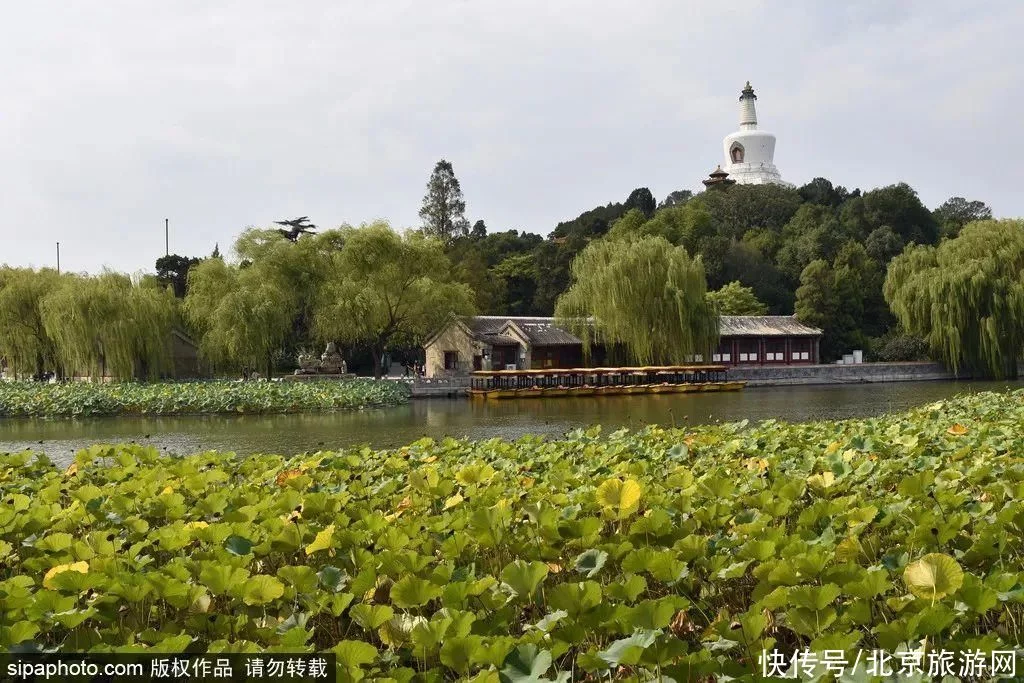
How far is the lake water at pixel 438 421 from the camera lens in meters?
13.9

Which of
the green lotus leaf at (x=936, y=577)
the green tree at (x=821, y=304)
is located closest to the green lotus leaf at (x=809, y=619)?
the green lotus leaf at (x=936, y=577)

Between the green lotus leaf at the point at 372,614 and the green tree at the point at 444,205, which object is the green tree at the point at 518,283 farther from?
the green lotus leaf at the point at 372,614

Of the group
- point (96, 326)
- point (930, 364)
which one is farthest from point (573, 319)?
point (96, 326)

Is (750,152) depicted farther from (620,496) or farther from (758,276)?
(620,496)

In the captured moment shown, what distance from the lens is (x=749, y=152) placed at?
65.1m

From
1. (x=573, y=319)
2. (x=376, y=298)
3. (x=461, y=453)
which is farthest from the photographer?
(x=573, y=319)

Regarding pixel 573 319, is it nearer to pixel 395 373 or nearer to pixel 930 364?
pixel 395 373

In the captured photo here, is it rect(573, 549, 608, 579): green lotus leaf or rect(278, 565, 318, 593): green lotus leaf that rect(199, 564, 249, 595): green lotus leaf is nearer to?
rect(278, 565, 318, 593): green lotus leaf

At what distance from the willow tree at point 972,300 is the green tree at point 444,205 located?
22489mm

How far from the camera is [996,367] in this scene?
2812cm

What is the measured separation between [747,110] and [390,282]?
4543 centimetres

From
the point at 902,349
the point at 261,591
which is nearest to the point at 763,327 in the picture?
the point at 902,349

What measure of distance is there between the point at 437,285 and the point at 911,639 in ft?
89.7

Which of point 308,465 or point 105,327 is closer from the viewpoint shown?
point 308,465
